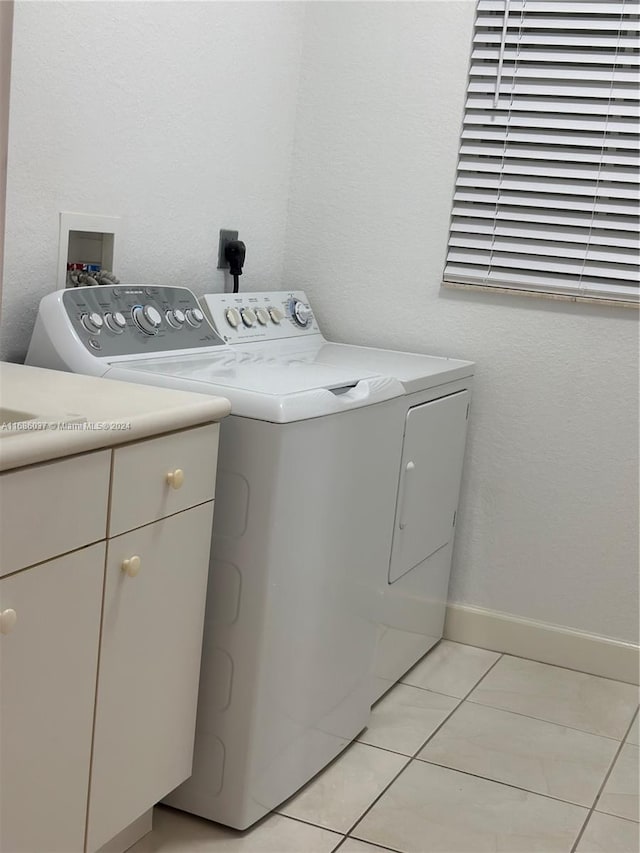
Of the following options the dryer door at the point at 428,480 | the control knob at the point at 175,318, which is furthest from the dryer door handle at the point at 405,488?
the control knob at the point at 175,318

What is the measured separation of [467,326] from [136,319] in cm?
109

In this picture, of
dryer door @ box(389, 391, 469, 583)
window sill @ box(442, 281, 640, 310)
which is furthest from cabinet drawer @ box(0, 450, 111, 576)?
window sill @ box(442, 281, 640, 310)

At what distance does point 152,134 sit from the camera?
2.26 m

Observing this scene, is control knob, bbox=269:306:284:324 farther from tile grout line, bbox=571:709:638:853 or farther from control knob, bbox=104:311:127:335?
tile grout line, bbox=571:709:638:853

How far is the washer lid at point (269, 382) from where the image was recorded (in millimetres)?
1720

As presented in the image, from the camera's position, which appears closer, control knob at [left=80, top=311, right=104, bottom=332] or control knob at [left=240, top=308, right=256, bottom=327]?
control knob at [left=80, top=311, right=104, bottom=332]

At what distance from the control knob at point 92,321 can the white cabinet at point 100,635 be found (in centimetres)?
42

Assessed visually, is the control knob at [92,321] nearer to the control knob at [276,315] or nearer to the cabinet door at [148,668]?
the cabinet door at [148,668]

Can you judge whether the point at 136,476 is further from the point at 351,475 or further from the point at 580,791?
the point at 580,791

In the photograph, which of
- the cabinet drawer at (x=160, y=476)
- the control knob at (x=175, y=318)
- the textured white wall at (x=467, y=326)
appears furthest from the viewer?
the textured white wall at (x=467, y=326)

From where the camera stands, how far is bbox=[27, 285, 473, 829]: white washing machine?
177 cm

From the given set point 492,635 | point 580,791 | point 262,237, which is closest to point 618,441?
point 492,635

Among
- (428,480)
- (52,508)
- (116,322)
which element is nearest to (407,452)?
(428,480)

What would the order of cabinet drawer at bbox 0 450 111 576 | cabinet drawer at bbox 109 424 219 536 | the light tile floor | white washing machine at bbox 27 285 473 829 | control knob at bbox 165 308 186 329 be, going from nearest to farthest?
1. cabinet drawer at bbox 0 450 111 576
2. cabinet drawer at bbox 109 424 219 536
3. white washing machine at bbox 27 285 473 829
4. the light tile floor
5. control knob at bbox 165 308 186 329
